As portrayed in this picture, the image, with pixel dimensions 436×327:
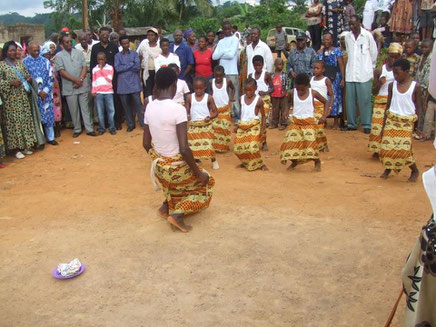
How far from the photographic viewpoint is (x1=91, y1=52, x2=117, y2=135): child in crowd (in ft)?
33.5

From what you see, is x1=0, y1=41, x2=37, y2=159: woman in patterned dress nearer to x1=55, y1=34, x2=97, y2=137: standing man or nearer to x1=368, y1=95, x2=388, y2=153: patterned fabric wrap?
x1=55, y1=34, x2=97, y2=137: standing man

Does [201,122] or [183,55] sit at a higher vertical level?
[183,55]

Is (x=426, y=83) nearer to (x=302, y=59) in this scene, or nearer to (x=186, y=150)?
(x=302, y=59)

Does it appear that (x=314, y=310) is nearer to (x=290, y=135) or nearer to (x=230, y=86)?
(x=290, y=135)

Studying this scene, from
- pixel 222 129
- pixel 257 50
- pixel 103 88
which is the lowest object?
pixel 222 129

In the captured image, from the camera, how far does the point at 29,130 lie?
906 centimetres

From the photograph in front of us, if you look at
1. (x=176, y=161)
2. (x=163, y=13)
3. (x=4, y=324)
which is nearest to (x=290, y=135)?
(x=176, y=161)

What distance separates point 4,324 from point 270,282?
81.8 inches

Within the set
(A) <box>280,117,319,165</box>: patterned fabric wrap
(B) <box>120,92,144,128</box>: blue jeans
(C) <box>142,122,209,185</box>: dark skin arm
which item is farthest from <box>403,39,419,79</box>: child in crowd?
(C) <box>142,122,209,185</box>: dark skin arm

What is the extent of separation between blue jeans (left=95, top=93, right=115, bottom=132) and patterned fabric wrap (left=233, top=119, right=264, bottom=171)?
12.7 feet

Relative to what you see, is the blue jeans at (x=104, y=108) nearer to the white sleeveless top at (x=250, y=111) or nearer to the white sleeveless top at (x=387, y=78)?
the white sleeveless top at (x=250, y=111)

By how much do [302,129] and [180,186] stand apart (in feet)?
9.60

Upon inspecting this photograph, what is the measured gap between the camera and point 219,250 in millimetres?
4652

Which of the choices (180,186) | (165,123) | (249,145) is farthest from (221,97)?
(165,123)
